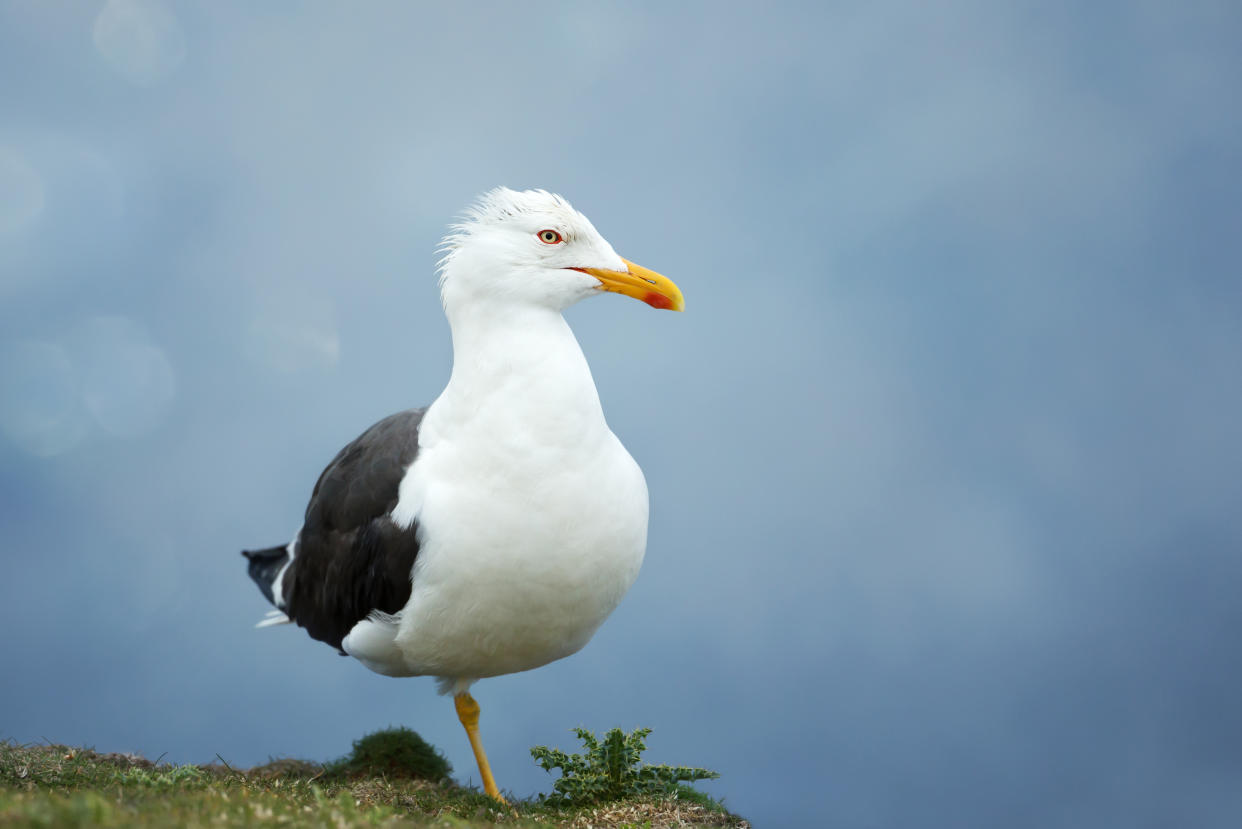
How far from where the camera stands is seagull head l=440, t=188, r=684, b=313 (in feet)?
22.3

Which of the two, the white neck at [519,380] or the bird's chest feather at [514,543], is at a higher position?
the white neck at [519,380]

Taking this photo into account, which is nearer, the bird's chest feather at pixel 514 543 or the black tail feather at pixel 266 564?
the bird's chest feather at pixel 514 543

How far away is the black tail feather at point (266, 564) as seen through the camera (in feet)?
31.0

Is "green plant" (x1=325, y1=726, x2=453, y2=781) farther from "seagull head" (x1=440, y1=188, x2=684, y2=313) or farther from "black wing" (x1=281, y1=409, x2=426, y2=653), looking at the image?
"seagull head" (x1=440, y1=188, x2=684, y2=313)

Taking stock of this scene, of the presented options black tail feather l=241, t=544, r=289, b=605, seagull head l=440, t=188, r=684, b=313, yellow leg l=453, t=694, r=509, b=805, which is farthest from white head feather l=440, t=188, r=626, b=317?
black tail feather l=241, t=544, r=289, b=605

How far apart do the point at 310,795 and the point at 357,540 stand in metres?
1.71

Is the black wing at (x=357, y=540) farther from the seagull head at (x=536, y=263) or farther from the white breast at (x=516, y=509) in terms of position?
the seagull head at (x=536, y=263)

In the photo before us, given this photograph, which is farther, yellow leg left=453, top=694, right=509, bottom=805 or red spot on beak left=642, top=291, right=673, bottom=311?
yellow leg left=453, top=694, right=509, bottom=805

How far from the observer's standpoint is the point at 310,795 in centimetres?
679

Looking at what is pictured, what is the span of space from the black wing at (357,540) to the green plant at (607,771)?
1.71 m

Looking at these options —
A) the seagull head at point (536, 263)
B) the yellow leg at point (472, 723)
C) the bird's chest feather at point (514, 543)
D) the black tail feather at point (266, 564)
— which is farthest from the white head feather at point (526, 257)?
the black tail feather at point (266, 564)

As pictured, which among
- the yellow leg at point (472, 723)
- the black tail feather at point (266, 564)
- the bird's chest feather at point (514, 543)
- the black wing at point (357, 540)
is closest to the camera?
the bird's chest feather at point (514, 543)

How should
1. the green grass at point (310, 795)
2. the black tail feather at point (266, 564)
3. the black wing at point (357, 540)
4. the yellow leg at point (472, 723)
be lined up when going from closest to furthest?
the green grass at point (310, 795) → the black wing at point (357, 540) → the yellow leg at point (472, 723) → the black tail feather at point (266, 564)

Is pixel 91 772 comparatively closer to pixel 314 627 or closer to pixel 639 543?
pixel 314 627
